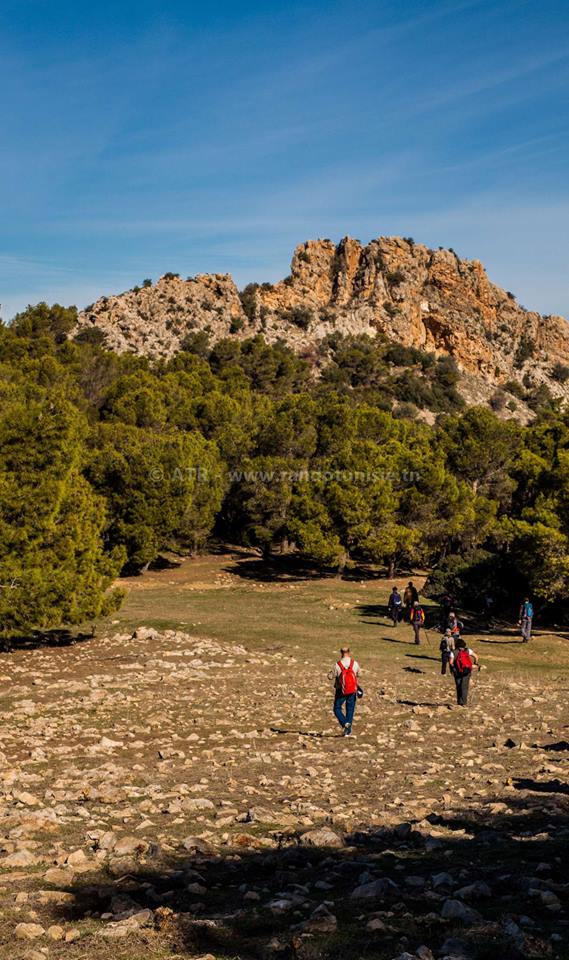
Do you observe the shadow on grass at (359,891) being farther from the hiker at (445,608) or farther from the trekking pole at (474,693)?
the hiker at (445,608)

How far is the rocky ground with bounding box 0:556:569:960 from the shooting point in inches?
226

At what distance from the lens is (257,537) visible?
2312 inches

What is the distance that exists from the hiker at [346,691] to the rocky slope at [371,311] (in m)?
111

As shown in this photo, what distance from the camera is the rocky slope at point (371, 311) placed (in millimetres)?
135875

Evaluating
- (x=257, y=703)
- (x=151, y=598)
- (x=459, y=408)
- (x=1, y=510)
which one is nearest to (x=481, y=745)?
(x=257, y=703)

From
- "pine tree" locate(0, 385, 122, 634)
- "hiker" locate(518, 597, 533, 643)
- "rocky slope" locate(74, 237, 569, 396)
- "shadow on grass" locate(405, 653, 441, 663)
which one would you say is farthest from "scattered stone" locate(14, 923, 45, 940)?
"rocky slope" locate(74, 237, 569, 396)

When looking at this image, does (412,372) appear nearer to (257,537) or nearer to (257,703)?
(257,537)

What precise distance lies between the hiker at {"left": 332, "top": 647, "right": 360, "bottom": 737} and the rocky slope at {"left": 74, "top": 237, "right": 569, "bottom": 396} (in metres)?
111

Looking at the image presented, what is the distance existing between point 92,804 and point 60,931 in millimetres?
4545

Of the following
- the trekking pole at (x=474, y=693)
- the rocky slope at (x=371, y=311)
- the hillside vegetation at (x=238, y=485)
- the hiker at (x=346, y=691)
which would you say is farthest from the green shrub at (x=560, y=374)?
the hiker at (x=346, y=691)

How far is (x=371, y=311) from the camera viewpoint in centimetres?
15775

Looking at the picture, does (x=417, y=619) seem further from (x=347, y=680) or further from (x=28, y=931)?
(x=28, y=931)

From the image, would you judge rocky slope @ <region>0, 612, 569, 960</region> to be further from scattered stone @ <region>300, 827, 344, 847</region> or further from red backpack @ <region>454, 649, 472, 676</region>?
red backpack @ <region>454, 649, 472, 676</region>

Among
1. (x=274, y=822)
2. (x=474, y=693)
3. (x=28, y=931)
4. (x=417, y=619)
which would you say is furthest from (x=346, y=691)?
(x=417, y=619)
